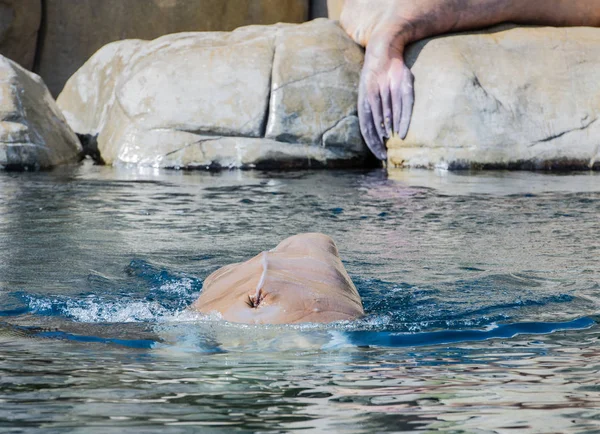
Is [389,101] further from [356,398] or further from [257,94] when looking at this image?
[356,398]

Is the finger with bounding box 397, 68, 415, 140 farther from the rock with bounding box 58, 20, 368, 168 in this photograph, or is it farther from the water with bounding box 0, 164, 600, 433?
the water with bounding box 0, 164, 600, 433

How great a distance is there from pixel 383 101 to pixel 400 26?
868 mm

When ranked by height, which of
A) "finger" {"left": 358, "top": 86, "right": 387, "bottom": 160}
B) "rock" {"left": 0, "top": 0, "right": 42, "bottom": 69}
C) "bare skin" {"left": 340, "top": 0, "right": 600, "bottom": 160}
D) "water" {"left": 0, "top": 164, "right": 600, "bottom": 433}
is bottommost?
"water" {"left": 0, "top": 164, "right": 600, "bottom": 433}

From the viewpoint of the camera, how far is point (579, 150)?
29.6 ft

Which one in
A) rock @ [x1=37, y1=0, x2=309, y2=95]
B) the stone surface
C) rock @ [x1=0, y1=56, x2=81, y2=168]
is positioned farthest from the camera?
the stone surface

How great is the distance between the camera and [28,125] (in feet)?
29.7

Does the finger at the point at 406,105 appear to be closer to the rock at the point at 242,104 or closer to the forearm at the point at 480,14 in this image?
the rock at the point at 242,104

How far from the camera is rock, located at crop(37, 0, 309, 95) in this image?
41.6 ft

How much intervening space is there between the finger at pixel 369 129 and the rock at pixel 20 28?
17.2 feet

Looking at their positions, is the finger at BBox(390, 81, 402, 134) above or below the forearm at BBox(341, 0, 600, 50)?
below

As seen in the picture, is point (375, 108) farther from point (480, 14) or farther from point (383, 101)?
point (480, 14)

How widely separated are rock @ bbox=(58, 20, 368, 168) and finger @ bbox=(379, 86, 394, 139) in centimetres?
34

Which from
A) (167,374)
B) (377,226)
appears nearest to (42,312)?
(167,374)

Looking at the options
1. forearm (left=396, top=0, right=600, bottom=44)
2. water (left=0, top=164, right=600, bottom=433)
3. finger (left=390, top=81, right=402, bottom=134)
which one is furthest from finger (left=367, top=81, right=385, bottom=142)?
water (left=0, top=164, right=600, bottom=433)
